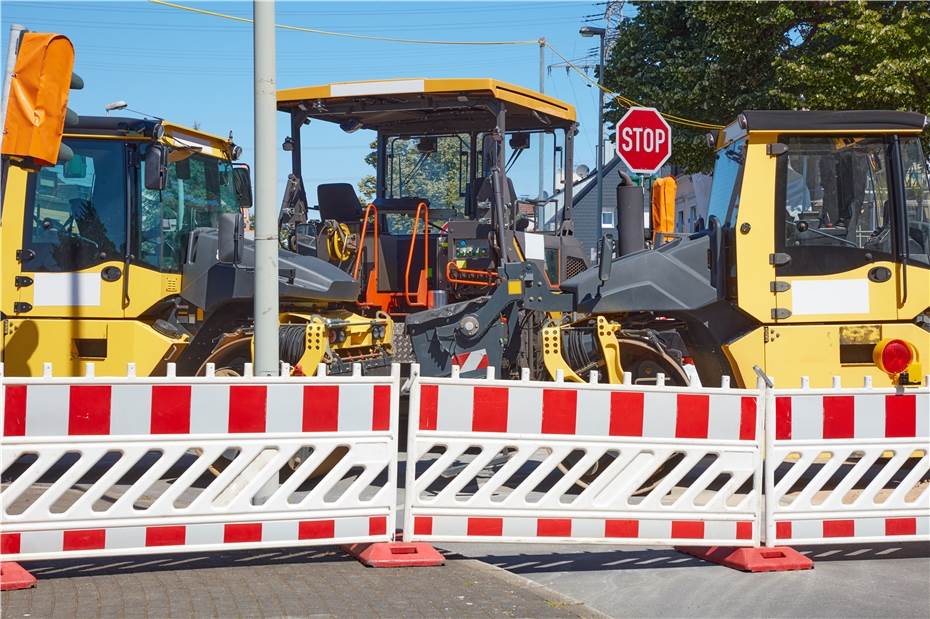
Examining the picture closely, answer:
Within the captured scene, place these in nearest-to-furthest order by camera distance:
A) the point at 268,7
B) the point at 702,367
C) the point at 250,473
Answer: the point at 250,473, the point at 268,7, the point at 702,367

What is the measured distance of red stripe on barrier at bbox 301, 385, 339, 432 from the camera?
6145 mm

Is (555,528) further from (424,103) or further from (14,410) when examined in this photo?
(424,103)

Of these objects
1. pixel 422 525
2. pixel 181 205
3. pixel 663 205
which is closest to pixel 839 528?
pixel 422 525

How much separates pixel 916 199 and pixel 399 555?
4979mm

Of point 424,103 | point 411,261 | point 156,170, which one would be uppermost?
point 424,103

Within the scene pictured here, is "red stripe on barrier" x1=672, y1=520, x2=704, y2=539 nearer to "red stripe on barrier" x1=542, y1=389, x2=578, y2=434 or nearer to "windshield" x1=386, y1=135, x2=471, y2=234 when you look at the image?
"red stripe on barrier" x1=542, y1=389, x2=578, y2=434

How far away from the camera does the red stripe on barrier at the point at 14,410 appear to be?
5.67 m

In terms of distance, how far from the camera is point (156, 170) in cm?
957

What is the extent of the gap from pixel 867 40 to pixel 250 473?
15585 millimetres

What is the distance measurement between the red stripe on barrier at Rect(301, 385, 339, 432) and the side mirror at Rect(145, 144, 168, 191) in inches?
161

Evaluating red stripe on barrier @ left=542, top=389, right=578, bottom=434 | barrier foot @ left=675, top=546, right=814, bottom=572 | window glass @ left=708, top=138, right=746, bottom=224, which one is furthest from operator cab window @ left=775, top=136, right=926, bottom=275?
red stripe on barrier @ left=542, top=389, right=578, bottom=434

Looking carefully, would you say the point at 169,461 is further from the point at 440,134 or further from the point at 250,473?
the point at 440,134

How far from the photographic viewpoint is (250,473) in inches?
240

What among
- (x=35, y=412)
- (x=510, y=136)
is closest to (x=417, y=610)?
(x=35, y=412)
